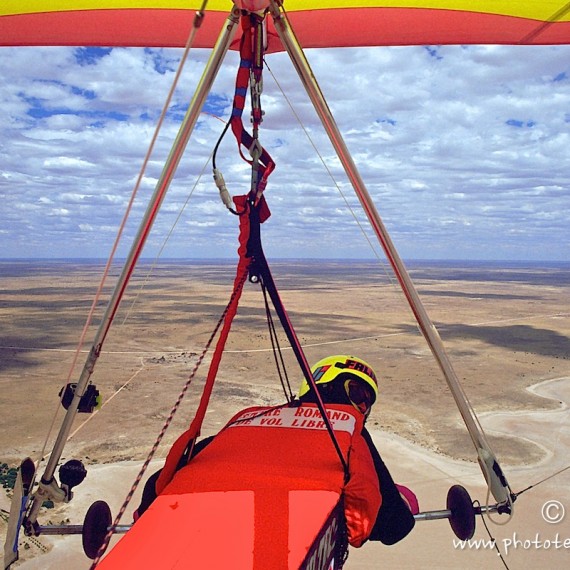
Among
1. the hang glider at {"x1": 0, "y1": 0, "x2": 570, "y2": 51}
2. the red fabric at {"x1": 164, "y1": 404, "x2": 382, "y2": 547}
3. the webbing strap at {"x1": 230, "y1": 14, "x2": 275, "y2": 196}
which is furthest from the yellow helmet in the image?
the hang glider at {"x1": 0, "y1": 0, "x2": 570, "y2": 51}

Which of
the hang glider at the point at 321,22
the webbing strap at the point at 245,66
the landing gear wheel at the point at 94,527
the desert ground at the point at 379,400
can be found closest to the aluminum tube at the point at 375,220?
the webbing strap at the point at 245,66

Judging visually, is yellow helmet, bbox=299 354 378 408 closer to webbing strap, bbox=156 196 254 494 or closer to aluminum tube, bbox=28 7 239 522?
webbing strap, bbox=156 196 254 494

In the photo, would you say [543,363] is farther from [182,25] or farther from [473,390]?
[182,25]

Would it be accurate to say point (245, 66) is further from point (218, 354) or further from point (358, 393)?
point (358, 393)

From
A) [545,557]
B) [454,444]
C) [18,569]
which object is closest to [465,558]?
[545,557]

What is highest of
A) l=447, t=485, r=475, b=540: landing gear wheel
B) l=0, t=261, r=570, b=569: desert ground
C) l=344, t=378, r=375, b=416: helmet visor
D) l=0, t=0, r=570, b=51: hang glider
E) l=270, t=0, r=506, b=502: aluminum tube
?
l=0, t=0, r=570, b=51: hang glider

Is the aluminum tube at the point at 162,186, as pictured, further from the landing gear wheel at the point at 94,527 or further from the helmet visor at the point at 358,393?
the helmet visor at the point at 358,393
